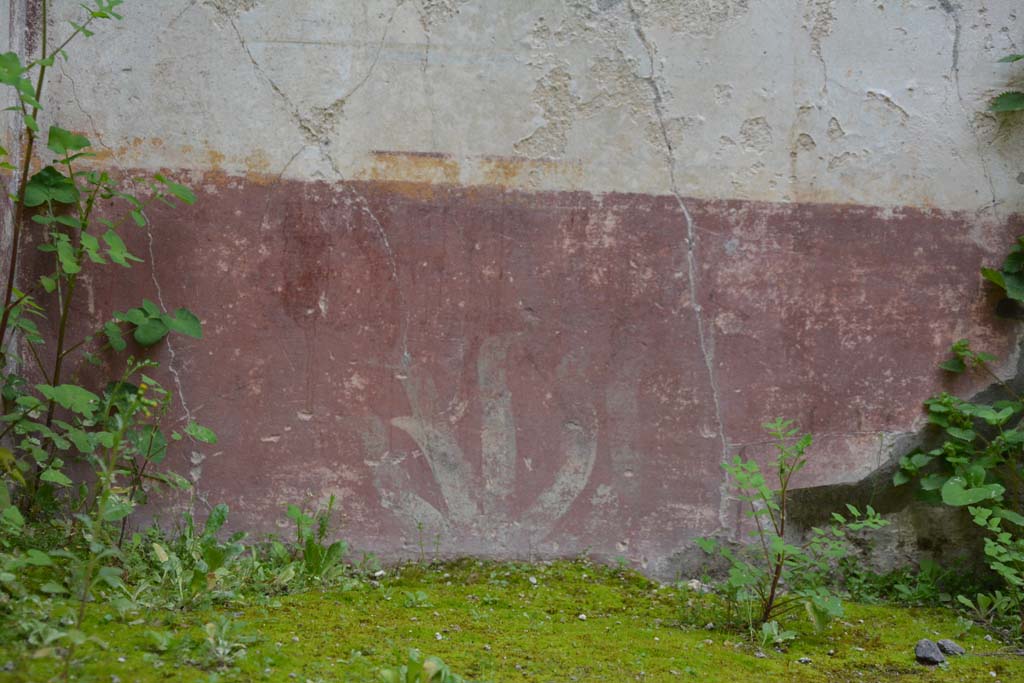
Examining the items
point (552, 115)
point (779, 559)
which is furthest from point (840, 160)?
point (779, 559)

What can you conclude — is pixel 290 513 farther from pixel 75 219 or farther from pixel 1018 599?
pixel 1018 599

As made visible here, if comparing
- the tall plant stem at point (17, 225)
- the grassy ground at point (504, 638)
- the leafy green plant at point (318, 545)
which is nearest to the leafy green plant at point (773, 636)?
the grassy ground at point (504, 638)

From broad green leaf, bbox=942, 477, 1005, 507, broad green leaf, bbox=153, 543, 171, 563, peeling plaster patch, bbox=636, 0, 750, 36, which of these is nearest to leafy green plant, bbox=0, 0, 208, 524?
broad green leaf, bbox=153, 543, 171, 563

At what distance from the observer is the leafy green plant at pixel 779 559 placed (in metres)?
3.01

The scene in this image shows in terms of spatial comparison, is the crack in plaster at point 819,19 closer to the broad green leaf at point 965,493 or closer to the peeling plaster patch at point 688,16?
the peeling plaster patch at point 688,16

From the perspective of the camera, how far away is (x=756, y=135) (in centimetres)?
369

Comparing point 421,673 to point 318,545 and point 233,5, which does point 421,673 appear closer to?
point 318,545

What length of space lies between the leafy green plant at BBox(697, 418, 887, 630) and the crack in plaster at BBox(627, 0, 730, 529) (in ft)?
0.34

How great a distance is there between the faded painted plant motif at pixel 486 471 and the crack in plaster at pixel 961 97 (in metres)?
1.82

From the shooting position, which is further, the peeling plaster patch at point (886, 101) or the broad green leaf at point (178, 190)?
the peeling plaster patch at point (886, 101)

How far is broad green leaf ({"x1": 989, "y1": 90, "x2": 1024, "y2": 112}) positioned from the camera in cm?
366

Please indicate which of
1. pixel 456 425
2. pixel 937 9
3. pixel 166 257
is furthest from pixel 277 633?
pixel 937 9

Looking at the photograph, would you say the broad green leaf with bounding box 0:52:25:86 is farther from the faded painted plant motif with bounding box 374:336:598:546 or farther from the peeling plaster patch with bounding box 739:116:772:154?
the peeling plaster patch with bounding box 739:116:772:154

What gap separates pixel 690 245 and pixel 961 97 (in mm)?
1253
